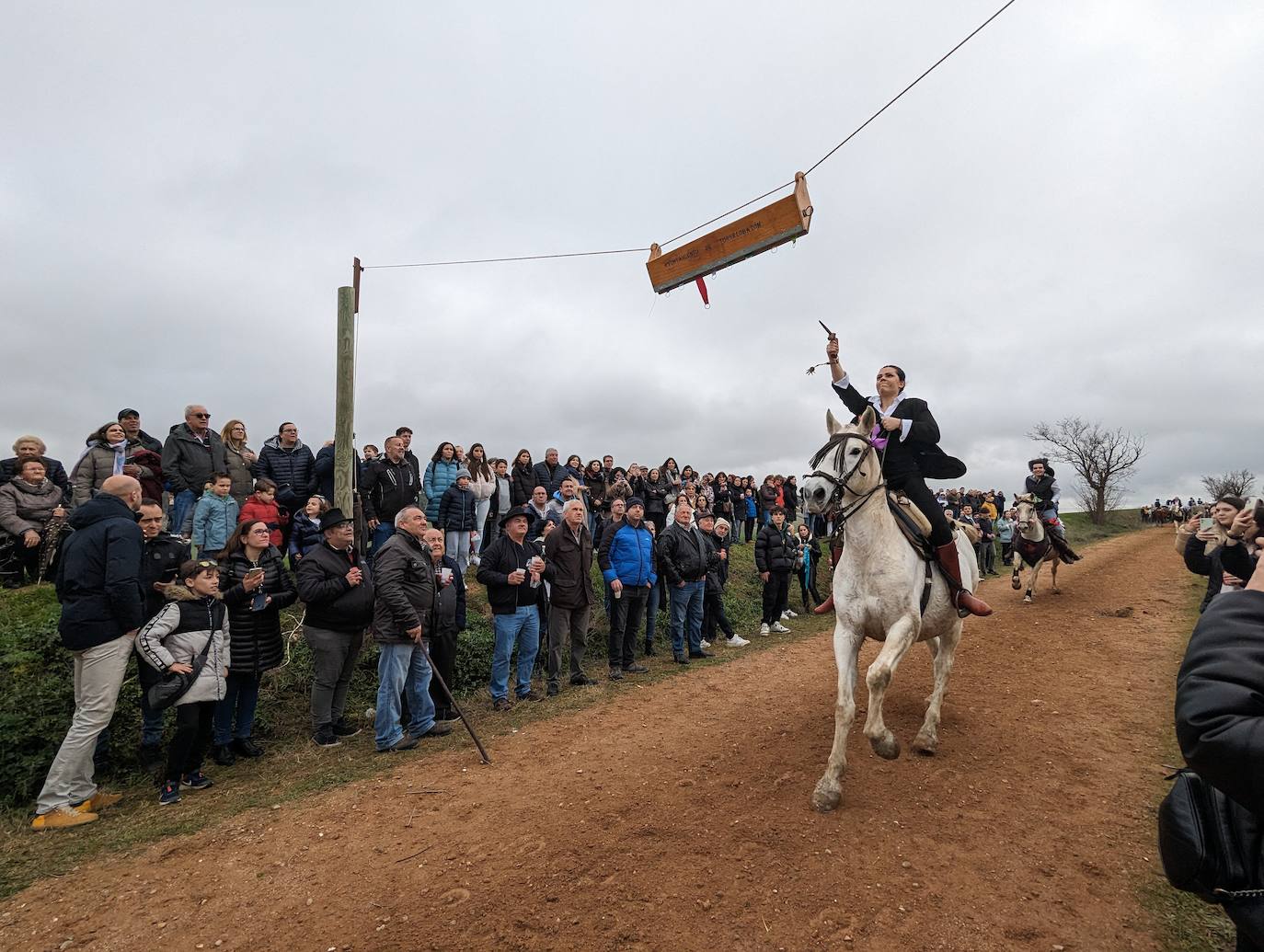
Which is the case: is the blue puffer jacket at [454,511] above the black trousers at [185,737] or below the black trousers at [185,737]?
above

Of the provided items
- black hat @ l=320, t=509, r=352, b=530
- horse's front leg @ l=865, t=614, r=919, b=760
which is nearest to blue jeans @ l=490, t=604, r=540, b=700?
black hat @ l=320, t=509, r=352, b=530

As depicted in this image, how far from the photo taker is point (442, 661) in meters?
7.46

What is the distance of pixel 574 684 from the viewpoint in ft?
29.0

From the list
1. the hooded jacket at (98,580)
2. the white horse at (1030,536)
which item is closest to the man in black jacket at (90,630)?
the hooded jacket at (98,580)

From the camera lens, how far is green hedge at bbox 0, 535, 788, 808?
5.45 meters

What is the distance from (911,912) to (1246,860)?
96.3 inches

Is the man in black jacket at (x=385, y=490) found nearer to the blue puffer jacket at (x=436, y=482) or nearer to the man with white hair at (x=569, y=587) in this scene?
the blue puffer jacket at (x=436, y=482)

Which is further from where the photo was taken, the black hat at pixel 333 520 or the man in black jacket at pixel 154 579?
the black hat at pixel 333 520

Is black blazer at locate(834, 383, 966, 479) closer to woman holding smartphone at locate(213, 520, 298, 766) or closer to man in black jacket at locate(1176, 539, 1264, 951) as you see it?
man in black jacket at locate(1176, 539, 1264, 951)

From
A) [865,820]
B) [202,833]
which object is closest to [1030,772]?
[865,820]

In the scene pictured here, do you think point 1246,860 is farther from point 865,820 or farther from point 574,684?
point 574,684

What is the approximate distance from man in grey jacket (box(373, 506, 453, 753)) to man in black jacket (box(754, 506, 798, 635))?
23.4 feet

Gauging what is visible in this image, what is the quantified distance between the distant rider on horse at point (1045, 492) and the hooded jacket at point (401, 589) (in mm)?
14086

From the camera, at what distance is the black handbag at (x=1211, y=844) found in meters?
1.58
